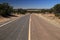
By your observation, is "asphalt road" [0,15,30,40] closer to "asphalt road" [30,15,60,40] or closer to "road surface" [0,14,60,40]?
"road surface" [0,14,60,40]

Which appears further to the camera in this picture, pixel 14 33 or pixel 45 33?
pixel 45 33

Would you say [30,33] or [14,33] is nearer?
[14,33]

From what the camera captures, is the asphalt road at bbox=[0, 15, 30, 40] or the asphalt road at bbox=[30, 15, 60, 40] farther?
the asphalt road at bbox=[30, 15, 60, 40]

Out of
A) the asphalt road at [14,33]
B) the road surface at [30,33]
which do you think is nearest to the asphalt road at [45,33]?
the road surface at [30,33]

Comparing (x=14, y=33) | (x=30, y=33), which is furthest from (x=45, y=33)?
(x=14, y=33)

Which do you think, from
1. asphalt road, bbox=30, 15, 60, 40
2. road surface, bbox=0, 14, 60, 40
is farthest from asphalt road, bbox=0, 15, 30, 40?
asphalt road, bbox=30, 15, 60, 40

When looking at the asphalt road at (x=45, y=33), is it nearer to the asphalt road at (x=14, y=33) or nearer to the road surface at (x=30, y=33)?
the road surface at (x=30, y=33)

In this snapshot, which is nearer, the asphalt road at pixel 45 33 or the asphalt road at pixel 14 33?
the asphalt road at pixel 14 33

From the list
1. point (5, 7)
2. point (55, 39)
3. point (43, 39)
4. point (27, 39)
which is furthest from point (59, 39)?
point (5, 7)

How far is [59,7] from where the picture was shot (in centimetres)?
12750

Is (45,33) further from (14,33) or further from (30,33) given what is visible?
(14,33)

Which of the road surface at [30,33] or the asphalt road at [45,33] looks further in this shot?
the asphalt road at [45,33]

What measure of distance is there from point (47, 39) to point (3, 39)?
3.32 metres

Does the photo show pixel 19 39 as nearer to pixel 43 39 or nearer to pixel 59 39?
pixel 43 39
